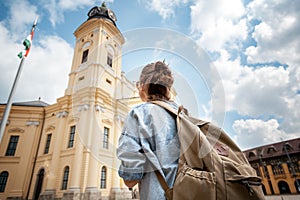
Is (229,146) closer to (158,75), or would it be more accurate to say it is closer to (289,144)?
(158,75)

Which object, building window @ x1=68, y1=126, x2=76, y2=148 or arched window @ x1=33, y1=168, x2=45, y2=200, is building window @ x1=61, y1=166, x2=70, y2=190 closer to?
building window @ x1=68, y1=126, x2=76, y2=148

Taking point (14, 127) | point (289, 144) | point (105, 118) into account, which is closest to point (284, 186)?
point (289, 144)

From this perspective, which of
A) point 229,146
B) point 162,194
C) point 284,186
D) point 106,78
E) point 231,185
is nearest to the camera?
point 231,185

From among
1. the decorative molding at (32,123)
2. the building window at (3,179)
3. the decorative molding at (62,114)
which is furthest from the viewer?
the decorative molding at (32,123)

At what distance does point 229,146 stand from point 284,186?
3717 cm

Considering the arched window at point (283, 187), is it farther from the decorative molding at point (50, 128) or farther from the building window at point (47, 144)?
the decorative molding at point (50, 128)

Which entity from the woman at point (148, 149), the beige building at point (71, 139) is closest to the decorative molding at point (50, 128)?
the beige building at point (71, 139)

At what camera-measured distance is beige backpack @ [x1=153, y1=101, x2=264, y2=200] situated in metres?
0.78

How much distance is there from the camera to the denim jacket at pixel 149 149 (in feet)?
3.05

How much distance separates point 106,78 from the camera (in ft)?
52.1

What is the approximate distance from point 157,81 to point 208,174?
717 mm

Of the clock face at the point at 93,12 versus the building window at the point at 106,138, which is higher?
the clock face at the point at 93,12

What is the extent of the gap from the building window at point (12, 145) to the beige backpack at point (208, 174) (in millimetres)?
19810

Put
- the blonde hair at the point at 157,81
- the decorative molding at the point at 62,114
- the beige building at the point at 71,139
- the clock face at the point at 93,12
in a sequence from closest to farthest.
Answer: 1. the blonde hair at the point at 157,81
2. the beige building at the point at 71,139
3. the decorative molding at the point at 62,114
4. the clock face at the point at 93,12
